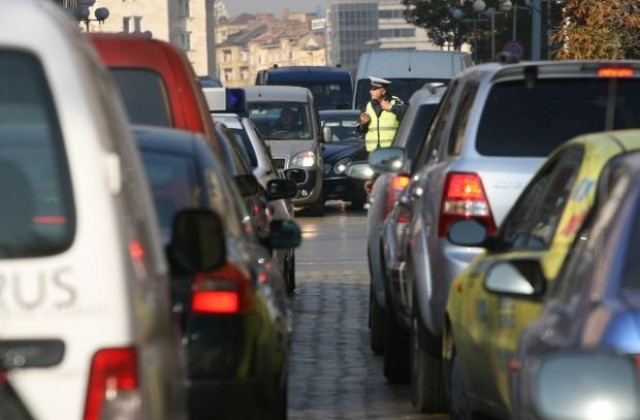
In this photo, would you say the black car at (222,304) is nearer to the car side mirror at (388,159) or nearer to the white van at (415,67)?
the car side mirror at (388,159)

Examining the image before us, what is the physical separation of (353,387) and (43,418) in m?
7.71

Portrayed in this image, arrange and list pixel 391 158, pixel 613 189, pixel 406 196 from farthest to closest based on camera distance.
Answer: pixel 391 158 → pixel 406 196 → pixel 613 189

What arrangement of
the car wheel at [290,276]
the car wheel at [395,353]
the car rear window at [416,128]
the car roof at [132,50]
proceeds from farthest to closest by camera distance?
the car wheel at [290,276]
the car rear window at [416,128]
the car wheel at [395,353]
the car roof at [132,50]

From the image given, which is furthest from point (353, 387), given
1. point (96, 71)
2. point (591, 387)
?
point (591, 387)

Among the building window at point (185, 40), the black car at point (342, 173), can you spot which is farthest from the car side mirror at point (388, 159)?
the building window at point (185, 40)

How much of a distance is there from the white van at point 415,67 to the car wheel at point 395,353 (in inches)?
1182

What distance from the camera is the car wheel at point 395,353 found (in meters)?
12.4

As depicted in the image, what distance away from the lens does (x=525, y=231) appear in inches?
319

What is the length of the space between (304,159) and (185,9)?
6510 inches

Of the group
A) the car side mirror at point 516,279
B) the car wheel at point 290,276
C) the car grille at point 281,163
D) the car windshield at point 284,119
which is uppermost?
the car side mirror at point 516,279

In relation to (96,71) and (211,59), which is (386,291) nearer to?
(96,71)

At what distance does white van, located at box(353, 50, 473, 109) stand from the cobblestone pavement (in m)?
18.9

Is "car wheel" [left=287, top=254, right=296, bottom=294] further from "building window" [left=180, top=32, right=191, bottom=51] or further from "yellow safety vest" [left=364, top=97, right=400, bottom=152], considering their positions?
"building window" [left=180, top=32, right=191, bottom=51]

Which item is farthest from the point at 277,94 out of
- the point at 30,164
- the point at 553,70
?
the point at 30,164
